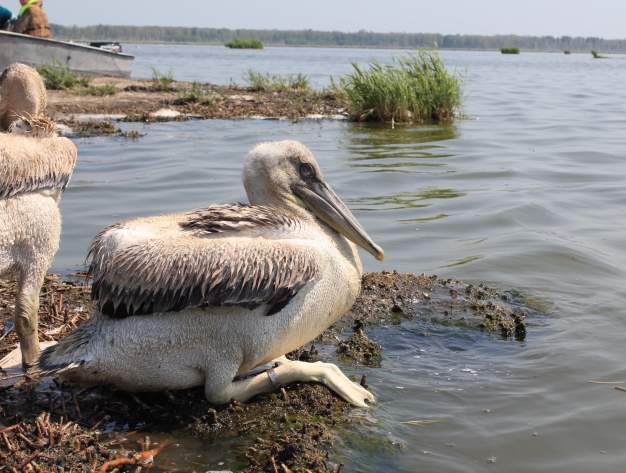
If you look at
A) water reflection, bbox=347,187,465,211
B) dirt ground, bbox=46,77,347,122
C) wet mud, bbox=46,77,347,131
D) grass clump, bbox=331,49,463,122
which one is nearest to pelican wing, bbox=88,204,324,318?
water reflection, bbox=347,187,465,211

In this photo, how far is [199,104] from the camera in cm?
1585

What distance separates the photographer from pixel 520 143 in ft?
41.3

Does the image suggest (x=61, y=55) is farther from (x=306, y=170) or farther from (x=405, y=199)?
(x=306, y=170)

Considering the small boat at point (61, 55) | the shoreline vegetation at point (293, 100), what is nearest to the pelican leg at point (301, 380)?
the shoreline vegetation at point (293, 100)

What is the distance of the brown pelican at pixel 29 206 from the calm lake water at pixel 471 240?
1.22 meters

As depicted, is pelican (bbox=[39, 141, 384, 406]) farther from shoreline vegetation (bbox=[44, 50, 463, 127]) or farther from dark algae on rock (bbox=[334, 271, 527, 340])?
shoreline vegetation (bbox=[44, 50, 463, 127])

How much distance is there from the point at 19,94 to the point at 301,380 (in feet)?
7.68

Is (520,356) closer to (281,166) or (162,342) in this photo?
(281,166)

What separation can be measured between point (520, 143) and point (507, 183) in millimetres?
3266

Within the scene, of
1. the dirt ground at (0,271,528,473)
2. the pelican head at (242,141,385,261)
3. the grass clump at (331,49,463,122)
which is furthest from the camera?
the grass clump at (331,49,463,122)

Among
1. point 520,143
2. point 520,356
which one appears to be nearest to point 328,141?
point 520,143

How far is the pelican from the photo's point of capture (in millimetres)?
3520

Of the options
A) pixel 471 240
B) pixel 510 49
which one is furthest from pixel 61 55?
pixel 510 49

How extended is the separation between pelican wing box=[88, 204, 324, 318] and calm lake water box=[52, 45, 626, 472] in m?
0.73
